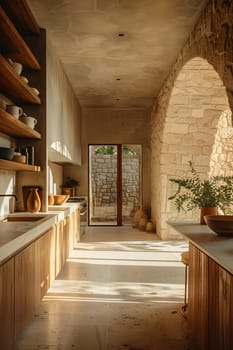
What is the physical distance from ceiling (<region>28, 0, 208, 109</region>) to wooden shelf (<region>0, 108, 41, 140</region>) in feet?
4.02

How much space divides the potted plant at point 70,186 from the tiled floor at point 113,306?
2.41 metres

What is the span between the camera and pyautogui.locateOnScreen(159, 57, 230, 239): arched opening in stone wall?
5730 mm

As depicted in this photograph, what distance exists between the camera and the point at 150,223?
25.4 ft

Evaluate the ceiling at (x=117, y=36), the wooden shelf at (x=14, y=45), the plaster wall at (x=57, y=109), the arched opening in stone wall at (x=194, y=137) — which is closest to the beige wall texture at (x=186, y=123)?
the arched opening in stone wall at (x=194, y=137)

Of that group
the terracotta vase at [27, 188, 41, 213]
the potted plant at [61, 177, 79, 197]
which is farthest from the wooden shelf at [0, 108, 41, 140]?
the potted plant at [61, 177, 79, 197]

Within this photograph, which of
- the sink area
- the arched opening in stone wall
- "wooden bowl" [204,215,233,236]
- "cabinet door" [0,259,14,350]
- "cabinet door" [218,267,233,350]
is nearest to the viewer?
"cabinet door" [218,267,233,350]

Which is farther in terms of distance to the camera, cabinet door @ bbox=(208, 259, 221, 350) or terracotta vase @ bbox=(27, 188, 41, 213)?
terracotta vase @ bbox=(27, 188, 41, 213)

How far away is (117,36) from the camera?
4.19 m

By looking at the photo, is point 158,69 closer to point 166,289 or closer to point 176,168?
point 176,168

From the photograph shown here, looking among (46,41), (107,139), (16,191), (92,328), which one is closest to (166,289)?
(92,328)

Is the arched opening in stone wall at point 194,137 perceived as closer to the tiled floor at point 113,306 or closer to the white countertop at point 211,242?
the tiled floor at point 113,306

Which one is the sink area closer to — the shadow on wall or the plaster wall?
the shadow on wall

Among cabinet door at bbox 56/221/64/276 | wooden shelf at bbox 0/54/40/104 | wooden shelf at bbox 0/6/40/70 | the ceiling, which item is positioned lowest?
cabinet door at bbox 56/221/64/276

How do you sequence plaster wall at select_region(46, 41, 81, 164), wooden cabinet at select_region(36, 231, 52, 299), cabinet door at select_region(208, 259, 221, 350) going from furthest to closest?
plaster wall at select_region(46, 41, 81, 164) < wooden cabinet at select_region(36, 231, 52, 299) < cabinet door at select_region(208, 259, 221, 350)
